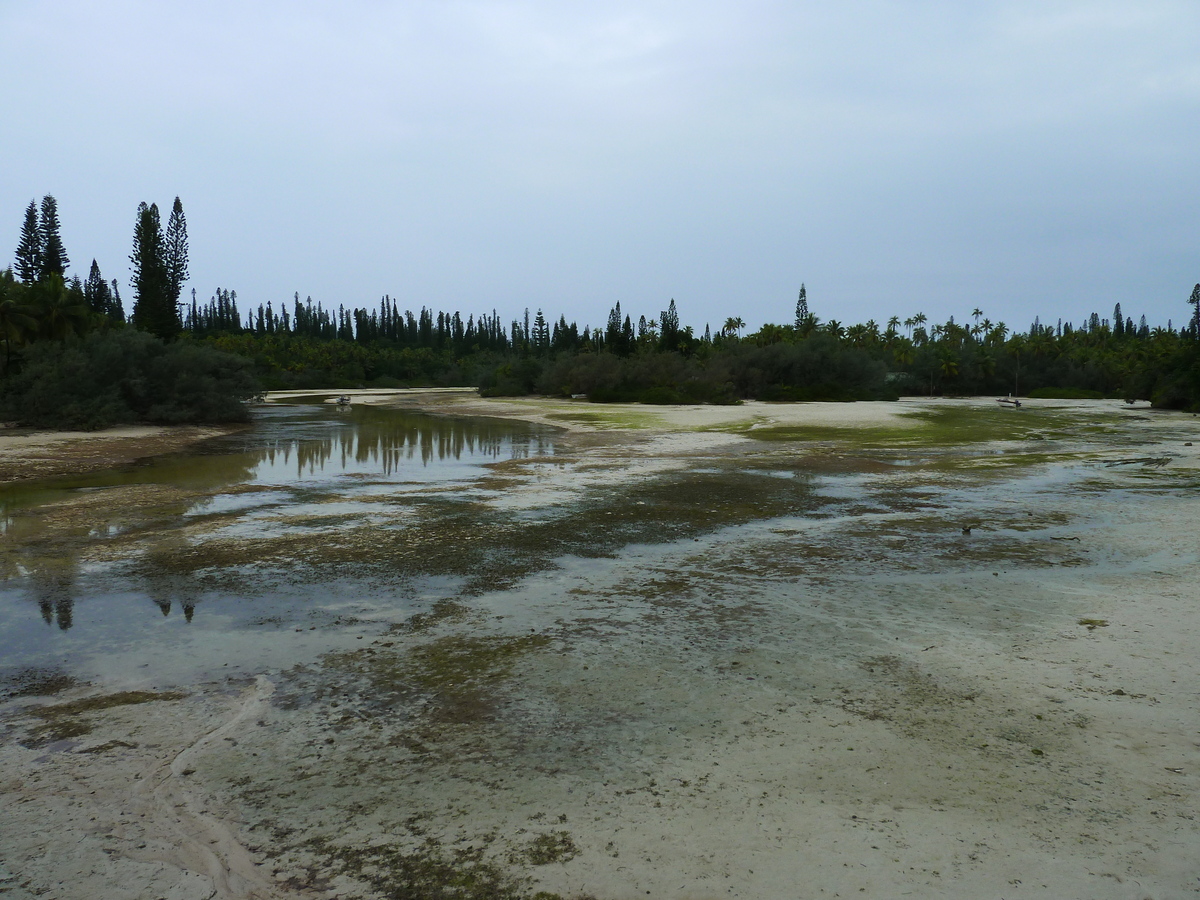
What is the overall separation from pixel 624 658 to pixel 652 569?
2.89 m

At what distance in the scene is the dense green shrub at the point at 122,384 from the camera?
91.3 ft

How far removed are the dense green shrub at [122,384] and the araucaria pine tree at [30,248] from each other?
38.4 metres

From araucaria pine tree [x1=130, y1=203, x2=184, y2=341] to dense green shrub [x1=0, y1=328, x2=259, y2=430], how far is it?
2724 centimetres

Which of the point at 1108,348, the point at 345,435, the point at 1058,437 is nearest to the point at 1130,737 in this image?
the point at 1058,437

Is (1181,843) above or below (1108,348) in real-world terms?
below

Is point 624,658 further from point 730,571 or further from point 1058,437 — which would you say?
point 1058,437

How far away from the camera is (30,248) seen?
63844mm

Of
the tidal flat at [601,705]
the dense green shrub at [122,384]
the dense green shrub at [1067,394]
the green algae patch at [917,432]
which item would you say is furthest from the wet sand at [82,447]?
the dense green shrub at [1067,394]

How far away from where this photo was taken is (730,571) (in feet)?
28.4

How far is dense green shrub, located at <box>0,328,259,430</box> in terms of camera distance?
2783 centimetres

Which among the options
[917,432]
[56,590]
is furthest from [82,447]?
[917,432]

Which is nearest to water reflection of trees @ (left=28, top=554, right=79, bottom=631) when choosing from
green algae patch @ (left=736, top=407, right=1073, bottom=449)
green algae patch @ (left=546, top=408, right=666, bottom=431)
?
green algae patch @ (left=736, top=407, right=1073, bottom=449)

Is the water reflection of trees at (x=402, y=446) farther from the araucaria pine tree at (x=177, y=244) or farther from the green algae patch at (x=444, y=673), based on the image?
the araucaria pine tree at (x=177, y=244)

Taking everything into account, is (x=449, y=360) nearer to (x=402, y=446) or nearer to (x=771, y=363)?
(x=771, y=363)
